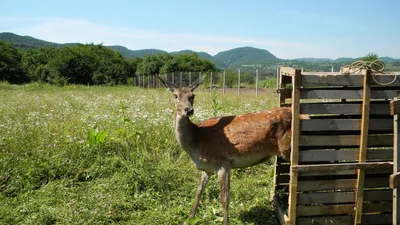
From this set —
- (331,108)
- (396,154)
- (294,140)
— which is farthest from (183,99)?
(396,154)

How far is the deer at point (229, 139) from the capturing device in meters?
4.71

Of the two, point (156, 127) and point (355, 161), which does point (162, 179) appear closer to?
point (156, 127)

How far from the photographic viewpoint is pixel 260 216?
5281mm

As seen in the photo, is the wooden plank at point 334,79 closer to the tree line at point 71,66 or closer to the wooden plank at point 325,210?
the wooden plank at point 325,210

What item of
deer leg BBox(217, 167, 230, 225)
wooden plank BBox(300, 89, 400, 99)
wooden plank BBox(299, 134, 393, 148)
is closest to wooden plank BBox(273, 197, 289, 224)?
deer leg BBox(217, 167, 230, 225)

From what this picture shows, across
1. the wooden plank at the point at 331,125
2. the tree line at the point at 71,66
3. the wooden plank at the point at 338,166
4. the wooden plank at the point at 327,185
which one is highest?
the tree line at the point at 71,66

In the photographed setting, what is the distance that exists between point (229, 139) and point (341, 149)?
1559mm

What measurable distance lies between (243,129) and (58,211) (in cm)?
312

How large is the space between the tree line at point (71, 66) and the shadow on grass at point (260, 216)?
2222 inches

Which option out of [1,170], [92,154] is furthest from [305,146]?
[1,170]

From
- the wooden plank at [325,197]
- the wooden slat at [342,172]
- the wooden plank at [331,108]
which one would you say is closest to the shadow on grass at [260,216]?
the wooden plank at [325,197]

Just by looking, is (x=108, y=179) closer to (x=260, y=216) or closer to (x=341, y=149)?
(x=260, y=216)

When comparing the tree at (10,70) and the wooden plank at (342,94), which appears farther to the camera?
the tree at (10,70)

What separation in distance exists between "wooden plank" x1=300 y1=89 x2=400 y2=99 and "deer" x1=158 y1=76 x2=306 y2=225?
671mm
